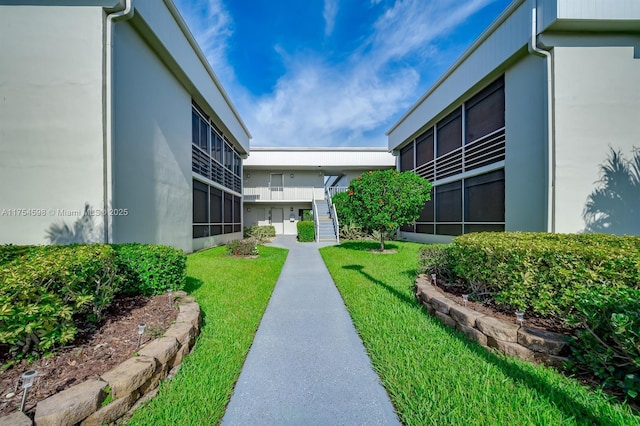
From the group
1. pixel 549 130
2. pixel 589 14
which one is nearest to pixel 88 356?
pixel 549 130

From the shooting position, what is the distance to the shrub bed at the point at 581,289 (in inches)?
77.6

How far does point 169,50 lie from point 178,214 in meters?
5.05

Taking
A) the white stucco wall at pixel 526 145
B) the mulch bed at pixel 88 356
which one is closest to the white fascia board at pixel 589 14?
the white stucco wall at pixel 526 145

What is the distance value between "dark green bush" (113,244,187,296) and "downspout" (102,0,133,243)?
1.60m

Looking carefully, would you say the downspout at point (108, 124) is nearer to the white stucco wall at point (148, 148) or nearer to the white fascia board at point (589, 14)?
the white stucco wall at point (148, 148)

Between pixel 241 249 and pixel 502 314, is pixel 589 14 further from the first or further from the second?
pixel 241 249

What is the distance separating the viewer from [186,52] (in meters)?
8.47

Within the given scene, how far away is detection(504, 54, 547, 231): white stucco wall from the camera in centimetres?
679

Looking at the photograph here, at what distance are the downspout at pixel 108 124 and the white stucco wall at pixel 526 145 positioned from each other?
10538 millimetres

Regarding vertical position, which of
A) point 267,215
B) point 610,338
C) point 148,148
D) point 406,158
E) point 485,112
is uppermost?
point 485,112

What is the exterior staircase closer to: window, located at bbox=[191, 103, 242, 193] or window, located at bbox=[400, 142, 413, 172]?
window, located at bbox=[400, 142, 413, 172]

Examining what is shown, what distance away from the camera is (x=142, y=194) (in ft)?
21.7

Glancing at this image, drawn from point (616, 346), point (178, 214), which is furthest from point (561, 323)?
point (178, 214)

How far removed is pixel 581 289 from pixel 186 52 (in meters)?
11.3
